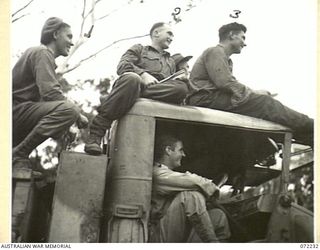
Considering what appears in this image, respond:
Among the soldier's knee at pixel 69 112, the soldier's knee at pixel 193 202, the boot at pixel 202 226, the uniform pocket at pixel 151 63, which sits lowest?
the boot at pixel 202 226

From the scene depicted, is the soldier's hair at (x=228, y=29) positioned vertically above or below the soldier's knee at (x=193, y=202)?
above

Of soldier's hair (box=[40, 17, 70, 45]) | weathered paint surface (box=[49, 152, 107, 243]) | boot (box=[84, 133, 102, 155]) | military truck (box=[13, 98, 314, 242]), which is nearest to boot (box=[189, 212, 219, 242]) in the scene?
military truck (box=[13, 98, 314, 242])

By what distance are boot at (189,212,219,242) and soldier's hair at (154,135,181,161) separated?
74cm

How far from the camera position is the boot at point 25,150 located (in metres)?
9.77

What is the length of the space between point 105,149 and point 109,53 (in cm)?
107

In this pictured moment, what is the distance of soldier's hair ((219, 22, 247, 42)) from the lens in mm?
10547

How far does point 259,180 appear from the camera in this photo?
1034cm

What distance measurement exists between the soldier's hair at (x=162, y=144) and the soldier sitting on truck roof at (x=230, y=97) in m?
0.50

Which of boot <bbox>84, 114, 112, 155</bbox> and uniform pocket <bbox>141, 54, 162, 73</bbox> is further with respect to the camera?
uniform pocket <bbox>141, 54, 162, 73</bbox>

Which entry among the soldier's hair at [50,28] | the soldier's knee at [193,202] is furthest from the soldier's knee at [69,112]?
the soldier's knee at [193,202]

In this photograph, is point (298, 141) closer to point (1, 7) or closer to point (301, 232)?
point (301, 232)
